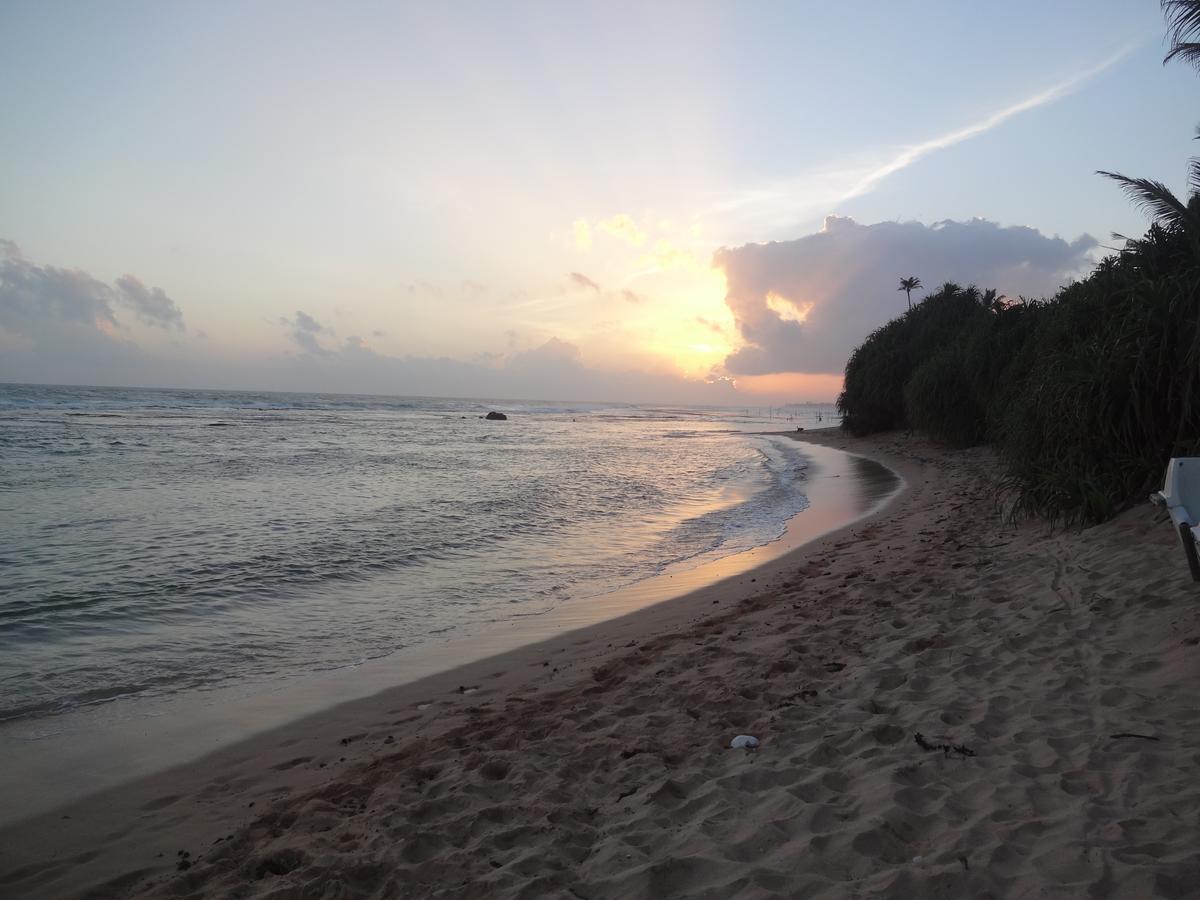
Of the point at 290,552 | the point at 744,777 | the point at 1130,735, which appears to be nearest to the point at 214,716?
the point at 744,777

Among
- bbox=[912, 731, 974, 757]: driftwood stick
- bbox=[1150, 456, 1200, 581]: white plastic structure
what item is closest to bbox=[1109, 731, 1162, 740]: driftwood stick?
bbox=[912, 731, 974, 757]: driftwood stick

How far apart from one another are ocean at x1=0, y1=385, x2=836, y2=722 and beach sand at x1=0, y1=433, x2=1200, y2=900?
6.45 feet

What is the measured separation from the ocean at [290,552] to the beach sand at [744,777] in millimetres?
1966

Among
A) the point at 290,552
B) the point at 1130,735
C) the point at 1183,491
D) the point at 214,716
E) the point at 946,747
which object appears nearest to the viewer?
the point at 1130,735

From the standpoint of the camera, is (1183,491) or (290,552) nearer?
(1183,491)

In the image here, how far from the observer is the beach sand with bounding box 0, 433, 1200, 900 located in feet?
9.29

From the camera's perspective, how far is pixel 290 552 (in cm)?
1039

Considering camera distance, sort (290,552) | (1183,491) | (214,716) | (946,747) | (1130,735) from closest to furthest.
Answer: (1130,735) → (946,747) → (214,716) → (1183,491) → (290,552)

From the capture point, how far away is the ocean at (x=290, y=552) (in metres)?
6.41

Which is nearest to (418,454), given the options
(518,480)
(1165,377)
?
(518,480)

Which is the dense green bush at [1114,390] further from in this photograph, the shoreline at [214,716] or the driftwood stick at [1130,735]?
the driftwood stick at [1130,735]

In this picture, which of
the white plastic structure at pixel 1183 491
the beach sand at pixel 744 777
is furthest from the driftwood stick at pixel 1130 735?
the white plastic structure at pixel 1183 491

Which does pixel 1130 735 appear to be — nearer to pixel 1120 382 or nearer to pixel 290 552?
pixel 1120 382

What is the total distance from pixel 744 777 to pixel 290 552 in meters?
8.77
